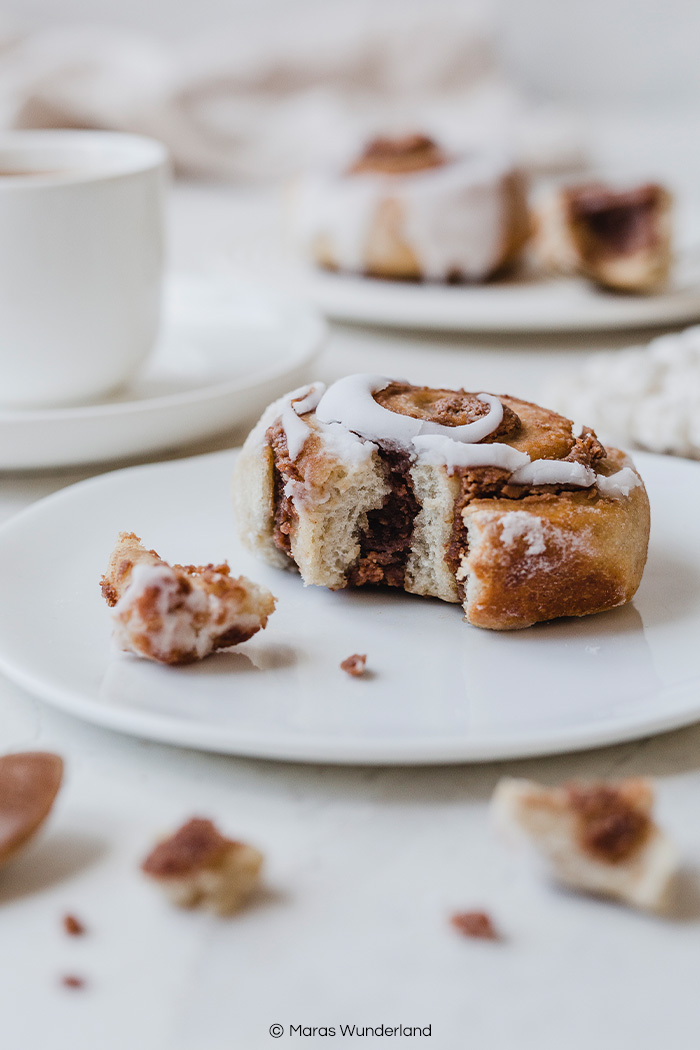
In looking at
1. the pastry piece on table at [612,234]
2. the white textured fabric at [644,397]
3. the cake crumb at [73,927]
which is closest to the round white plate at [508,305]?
the pastry piece on table at [612,234]

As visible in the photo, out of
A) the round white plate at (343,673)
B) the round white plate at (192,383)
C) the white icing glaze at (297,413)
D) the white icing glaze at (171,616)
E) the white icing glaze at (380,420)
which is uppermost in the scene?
the white icing glaze at (380,420)

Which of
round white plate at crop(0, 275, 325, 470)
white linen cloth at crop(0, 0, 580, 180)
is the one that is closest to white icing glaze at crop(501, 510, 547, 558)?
round white plate at crop(0, 275, 325, 470)

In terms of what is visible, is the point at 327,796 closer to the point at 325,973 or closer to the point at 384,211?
the point at 325,973

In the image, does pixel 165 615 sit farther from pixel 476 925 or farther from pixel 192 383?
pixel 192 383

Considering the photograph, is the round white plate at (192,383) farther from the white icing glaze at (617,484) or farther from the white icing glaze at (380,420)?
the white icing glaze at (617,484)

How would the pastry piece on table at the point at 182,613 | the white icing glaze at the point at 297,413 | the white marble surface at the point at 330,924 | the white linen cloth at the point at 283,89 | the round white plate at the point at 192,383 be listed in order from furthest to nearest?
the white linen cloth at the point at 283,89, the round white plate at the point at 192,383, the white icing glaze at the point at 297,413, the pastry piece on table at the point at 182,613, the white marble surface at the point at 330,924

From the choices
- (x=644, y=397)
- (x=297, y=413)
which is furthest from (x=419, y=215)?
(x=297, y=413)

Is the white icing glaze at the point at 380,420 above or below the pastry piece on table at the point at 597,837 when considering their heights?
above

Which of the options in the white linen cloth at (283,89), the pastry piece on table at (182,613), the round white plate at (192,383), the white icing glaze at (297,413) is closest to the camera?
the pastry piece on table at (182,613)
